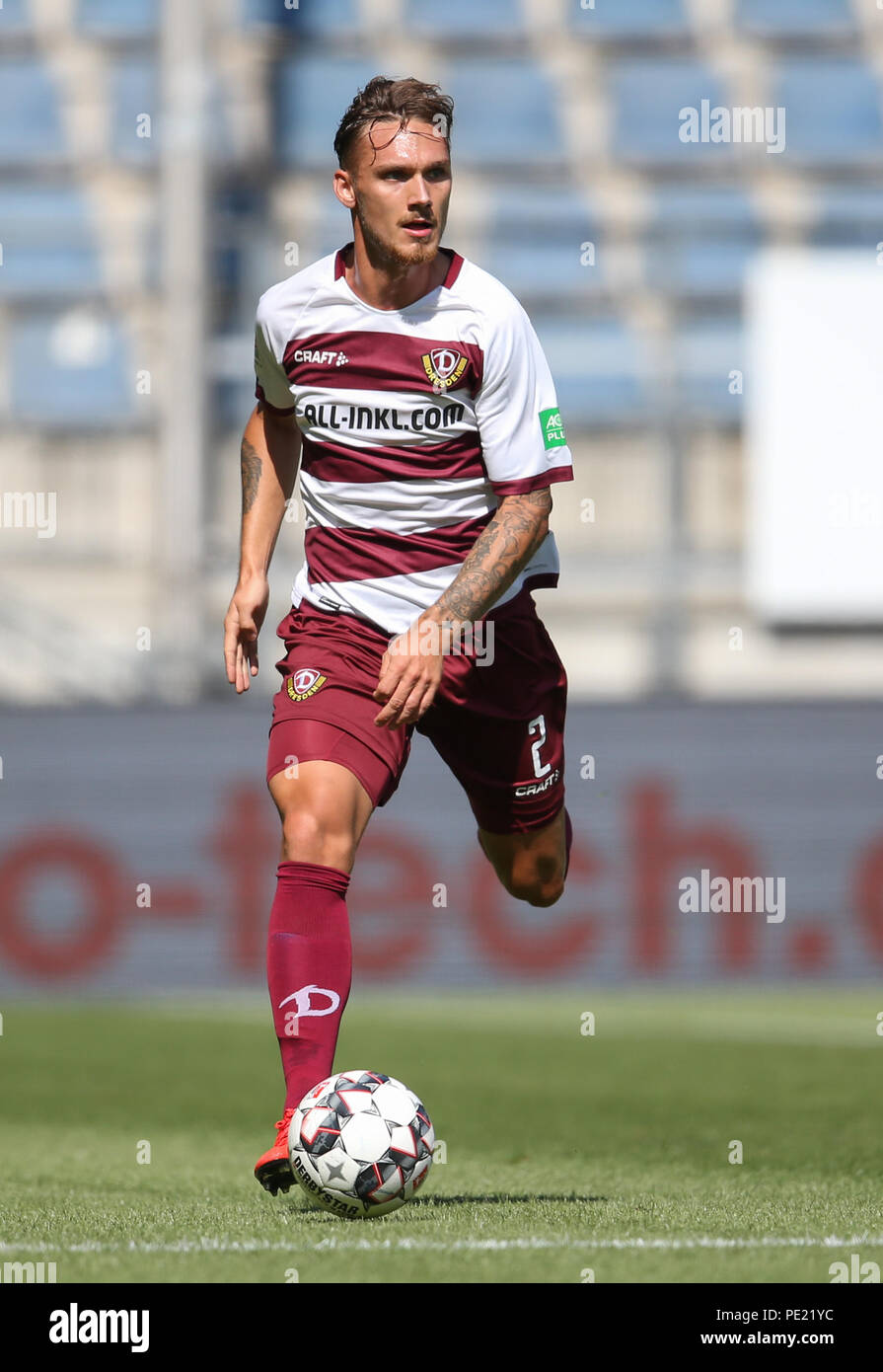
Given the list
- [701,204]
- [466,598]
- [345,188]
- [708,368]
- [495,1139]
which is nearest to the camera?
[466,598]

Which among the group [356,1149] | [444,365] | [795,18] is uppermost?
[795,18]

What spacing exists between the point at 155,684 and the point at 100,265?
3330 mm

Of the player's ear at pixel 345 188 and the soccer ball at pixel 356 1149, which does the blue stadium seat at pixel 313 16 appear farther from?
the soccer ball at pixel 356 1149

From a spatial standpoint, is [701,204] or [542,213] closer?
[542,213]

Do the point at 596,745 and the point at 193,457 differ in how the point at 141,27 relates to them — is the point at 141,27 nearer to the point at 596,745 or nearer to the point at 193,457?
the point at 193,457

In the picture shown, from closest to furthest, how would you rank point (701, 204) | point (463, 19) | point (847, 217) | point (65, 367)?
point (847, 217)
point (65, 367)
point (701, 204)
point (463, 19)

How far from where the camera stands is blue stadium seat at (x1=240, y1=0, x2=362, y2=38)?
15277 millimetres

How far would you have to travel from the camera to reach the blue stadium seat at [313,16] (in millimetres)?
15277

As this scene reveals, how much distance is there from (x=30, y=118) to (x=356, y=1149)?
510 inches

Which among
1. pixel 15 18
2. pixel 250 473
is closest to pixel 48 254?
pixel 15 18

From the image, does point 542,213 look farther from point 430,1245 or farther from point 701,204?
point 430,1245

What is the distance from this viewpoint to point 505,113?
15.5 metres
